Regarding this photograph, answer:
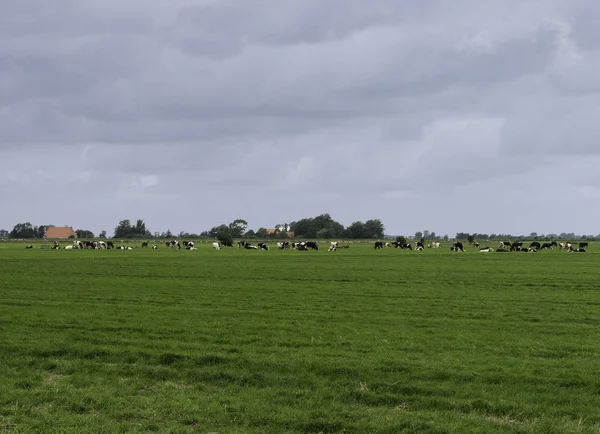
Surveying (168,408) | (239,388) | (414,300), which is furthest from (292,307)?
(168,408)

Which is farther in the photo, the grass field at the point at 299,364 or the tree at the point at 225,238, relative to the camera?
the tree at the point at 225,238

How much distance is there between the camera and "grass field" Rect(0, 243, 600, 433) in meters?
8.71

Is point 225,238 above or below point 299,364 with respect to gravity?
above

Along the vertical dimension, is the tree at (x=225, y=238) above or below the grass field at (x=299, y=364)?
above

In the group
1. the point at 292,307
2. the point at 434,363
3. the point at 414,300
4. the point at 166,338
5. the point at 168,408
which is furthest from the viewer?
the point at 414,300

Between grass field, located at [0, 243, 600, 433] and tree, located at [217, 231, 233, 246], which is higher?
tree, located at [217, 231, 233, 246]

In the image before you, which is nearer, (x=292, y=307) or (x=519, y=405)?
(x=519, y=405)

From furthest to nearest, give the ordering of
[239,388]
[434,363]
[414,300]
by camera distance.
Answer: [414,300]
[434,363]
[239,388]

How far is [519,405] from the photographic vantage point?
915 cm

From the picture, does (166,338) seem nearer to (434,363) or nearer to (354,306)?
(434,363)

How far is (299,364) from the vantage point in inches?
453

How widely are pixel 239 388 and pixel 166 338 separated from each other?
4419mm

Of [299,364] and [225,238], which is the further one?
[225,238]

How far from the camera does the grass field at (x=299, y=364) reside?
28.6 ft
